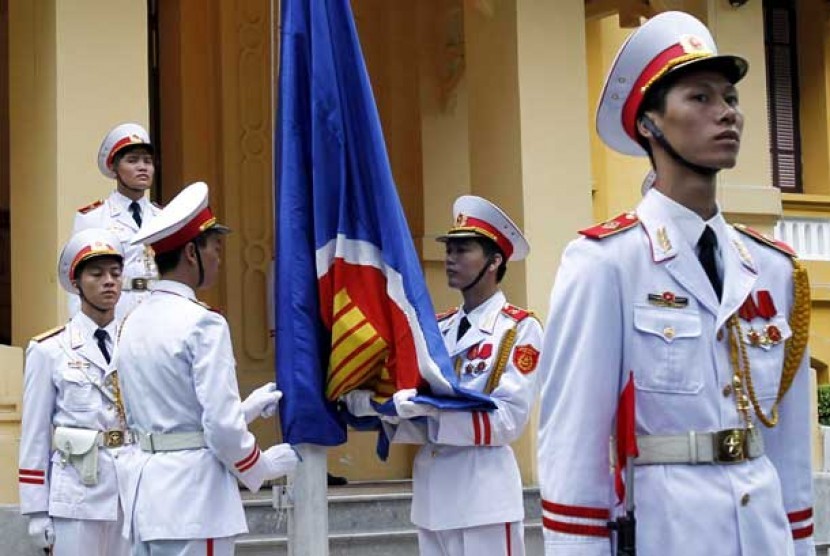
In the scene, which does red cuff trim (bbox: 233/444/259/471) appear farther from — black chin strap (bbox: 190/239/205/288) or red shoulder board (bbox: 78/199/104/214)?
red shoulder board (bbox: 78/199/104/214)

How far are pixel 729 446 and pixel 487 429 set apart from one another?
3207mm

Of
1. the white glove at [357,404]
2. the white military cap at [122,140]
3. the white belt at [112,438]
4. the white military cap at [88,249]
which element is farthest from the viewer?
the white military cap at [122,140]

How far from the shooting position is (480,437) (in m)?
7.34

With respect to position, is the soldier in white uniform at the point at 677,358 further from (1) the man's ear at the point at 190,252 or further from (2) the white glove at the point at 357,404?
(2) the white glove at the point at 357,404

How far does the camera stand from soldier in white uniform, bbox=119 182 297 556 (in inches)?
249

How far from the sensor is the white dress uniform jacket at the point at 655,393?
13.5 ft

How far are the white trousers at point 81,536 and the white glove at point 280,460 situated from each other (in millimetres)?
1610

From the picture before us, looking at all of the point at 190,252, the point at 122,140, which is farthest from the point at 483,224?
the point at 122,140

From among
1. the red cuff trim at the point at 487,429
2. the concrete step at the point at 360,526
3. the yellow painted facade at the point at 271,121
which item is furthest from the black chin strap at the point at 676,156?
the yellow painted facade at the point at 271,121

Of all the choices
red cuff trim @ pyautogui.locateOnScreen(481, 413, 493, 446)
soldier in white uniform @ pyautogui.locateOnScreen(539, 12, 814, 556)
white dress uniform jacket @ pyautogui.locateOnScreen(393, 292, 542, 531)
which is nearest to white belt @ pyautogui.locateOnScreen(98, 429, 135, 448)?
white dress uniform jacket @ pyautogui.locateOnScreen(393, 292, 542, 531)

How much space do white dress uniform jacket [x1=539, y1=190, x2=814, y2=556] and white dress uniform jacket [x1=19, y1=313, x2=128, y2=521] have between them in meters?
4.14

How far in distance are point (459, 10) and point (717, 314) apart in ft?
35.2

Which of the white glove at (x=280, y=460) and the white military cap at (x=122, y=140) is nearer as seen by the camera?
the white glove at (x=280, y=460)

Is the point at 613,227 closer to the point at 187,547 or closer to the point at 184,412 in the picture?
the point at 184,412
